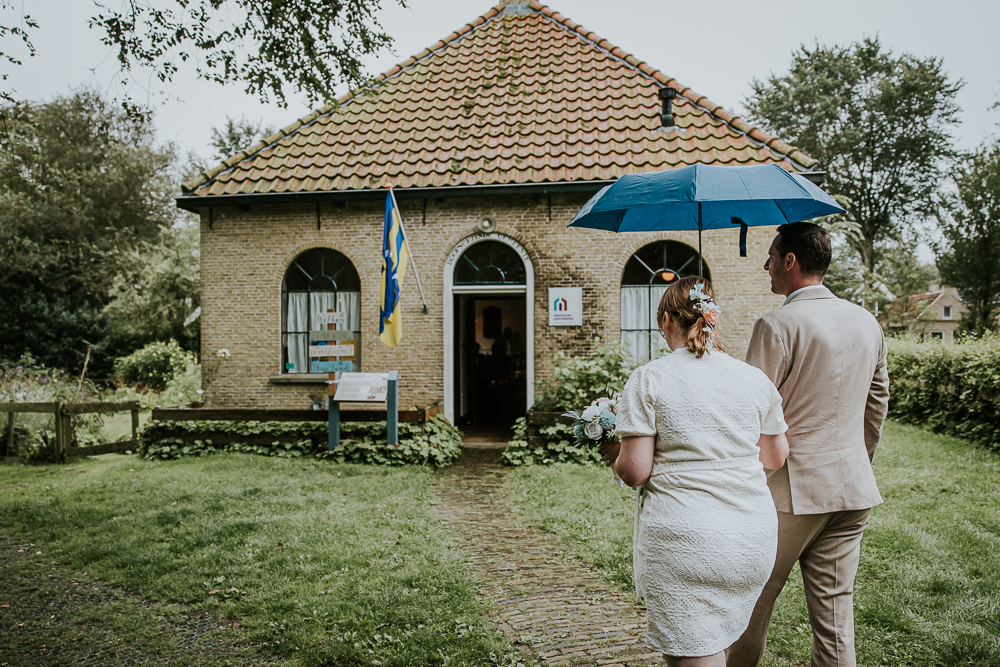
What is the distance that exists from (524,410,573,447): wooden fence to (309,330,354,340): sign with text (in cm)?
407

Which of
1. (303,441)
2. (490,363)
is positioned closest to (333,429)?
(303,441)

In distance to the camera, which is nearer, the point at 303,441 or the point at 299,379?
the point at 303,441

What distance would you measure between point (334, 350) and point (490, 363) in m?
4.12

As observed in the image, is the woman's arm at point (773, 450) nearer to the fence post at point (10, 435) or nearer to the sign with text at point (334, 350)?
the sign with text at point (334, 350)

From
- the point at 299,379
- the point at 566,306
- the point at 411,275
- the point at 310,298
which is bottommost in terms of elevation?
the point at 299,379

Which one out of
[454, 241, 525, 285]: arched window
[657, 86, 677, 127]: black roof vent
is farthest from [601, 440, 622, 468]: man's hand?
[657, 86, 677, 127]: black roof vent

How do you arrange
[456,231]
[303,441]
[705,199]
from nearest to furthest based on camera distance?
[705,199] < [303,441] < [456,231]

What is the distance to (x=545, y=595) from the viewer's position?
4.26 m

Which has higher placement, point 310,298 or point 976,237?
point 976,237

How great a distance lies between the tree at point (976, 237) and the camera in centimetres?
2700

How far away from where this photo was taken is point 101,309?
26.0 m

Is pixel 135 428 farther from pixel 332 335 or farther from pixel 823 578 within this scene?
pixel 823 578

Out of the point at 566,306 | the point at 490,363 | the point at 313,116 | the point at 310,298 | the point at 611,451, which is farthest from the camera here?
the point at 490,363

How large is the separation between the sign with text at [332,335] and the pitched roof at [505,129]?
8.31 feet
